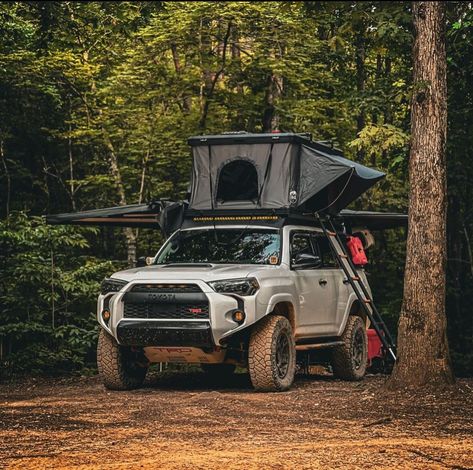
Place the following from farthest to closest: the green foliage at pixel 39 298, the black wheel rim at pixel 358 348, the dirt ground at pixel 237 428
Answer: the green foliage at pixel 39 298 → the black wheel rim at pixel 358 348 → the dirt ground at pixel 237 428

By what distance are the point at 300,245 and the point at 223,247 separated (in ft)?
3.60

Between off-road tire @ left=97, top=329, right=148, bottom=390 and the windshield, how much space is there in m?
1.32

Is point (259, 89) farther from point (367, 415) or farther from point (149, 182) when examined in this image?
point (367, 415)

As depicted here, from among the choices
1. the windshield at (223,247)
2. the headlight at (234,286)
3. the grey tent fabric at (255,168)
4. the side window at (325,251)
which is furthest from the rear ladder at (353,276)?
the headlight at (234,286)

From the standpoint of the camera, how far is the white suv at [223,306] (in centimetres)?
1152

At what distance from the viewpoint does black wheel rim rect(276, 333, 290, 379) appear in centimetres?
1202

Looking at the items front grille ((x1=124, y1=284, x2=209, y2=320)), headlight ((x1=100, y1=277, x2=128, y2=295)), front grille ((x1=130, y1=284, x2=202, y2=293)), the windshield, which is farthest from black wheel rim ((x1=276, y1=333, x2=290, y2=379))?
headlight ((x1=100, y1=277, x2=128, y2=295))

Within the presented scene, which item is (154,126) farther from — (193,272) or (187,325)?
(187,325)

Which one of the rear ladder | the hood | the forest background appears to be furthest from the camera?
the forest background

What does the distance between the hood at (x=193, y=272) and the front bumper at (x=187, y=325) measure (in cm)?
7

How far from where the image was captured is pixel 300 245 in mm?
13352

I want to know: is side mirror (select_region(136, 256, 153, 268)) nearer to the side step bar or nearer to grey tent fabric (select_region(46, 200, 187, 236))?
grey tent fabric (select_region(46, 200, 187, 236))

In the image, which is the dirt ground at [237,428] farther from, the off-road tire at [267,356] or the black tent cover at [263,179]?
the black tent cover at [263,179]

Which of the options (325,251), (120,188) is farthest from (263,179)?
(120,188)
